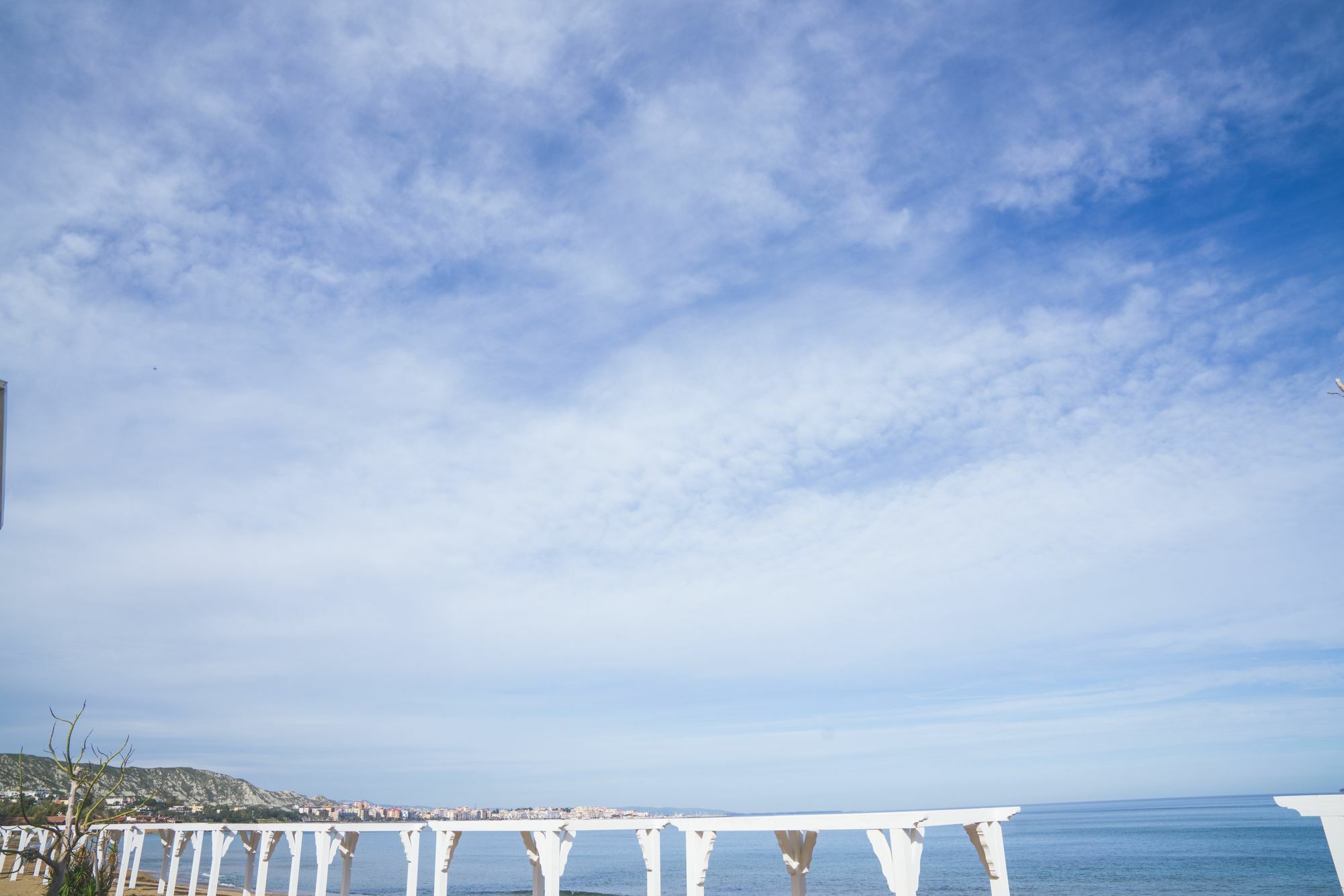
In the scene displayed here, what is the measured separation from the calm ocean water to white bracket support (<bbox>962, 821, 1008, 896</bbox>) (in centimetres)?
2774

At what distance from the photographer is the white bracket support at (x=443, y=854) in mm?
15188

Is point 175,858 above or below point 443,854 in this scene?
below

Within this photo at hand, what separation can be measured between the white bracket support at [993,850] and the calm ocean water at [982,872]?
27743mm

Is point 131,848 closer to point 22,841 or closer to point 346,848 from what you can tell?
point 22,841

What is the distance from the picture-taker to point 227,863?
64.3 metres

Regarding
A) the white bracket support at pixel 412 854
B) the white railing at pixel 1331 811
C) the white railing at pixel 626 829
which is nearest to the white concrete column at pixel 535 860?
the white railing at pixel 626 829

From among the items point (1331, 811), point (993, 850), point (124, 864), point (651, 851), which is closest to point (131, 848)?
point (124, 864)

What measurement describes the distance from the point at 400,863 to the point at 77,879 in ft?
188

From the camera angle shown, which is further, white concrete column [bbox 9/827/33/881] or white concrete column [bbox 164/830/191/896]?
white concrete column [bbox 9/827/33/881]

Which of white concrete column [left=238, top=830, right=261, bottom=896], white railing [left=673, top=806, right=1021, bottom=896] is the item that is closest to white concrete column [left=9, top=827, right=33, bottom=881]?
white concrete column [left=238, top=830, right=261, bottom=896]

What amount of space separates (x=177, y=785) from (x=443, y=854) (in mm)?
81984

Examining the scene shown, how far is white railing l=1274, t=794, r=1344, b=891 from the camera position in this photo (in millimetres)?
6316

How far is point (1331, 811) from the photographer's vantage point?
6.58 meters

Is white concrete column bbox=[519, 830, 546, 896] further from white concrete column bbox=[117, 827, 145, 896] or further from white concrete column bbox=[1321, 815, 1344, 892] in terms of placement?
white concrete column bbox=[117, 827, 145, 896]
